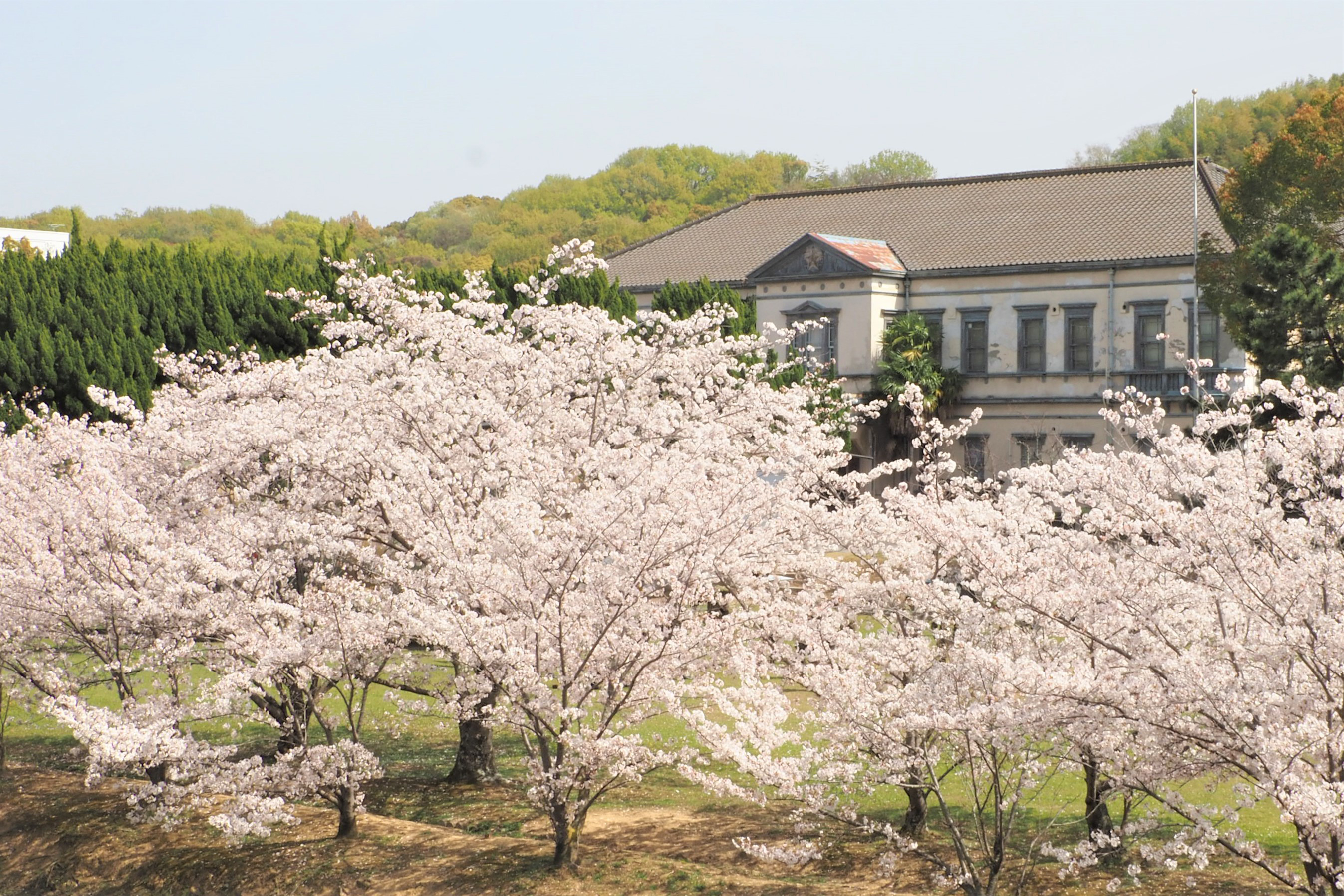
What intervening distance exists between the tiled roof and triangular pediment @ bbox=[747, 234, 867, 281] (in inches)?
88.5

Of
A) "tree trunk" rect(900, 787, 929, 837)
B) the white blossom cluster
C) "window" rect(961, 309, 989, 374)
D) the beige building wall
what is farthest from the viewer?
"window" rect(961, 309, 989, 374)

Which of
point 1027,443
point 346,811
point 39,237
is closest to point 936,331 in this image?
point 1027,443

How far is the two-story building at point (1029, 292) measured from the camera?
1471 inches

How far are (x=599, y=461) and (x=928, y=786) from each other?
14.9 ft

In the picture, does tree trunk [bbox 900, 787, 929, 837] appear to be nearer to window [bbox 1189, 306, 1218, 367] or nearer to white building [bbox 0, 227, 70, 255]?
window [bbox 1189, 306, 1218, 367]

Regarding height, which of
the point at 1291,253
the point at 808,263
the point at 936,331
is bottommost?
the point at 936,331

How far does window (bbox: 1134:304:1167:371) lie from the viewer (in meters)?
37.3

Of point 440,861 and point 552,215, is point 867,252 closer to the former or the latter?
point 440,861

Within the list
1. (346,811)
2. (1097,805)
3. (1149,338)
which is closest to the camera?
(1097,805)

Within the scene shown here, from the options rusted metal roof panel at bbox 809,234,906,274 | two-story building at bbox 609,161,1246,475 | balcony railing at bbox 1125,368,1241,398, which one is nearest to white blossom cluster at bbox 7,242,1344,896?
balcony railing at bbox 1125,368,1241,398

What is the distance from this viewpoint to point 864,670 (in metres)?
11.8

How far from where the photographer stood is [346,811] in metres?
13.6

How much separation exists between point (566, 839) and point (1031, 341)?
3079 cm

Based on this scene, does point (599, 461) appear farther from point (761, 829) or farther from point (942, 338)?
point (942, 338)
